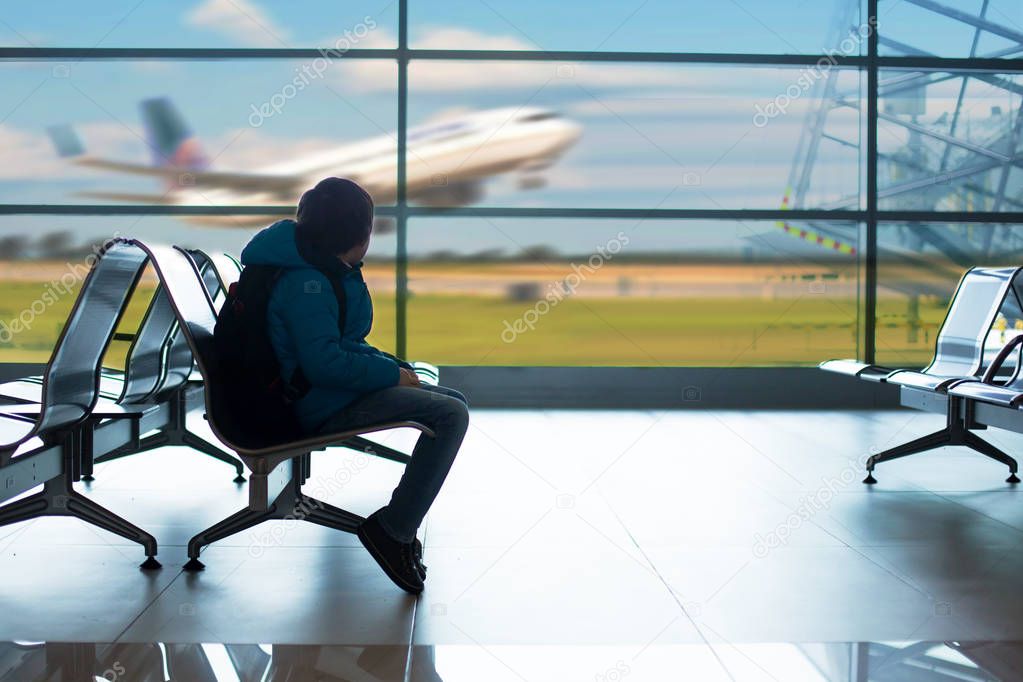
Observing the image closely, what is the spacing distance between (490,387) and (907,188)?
322 cm

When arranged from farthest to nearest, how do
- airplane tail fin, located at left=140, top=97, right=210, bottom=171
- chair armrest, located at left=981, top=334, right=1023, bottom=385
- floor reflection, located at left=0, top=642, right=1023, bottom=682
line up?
airplane tail fin, located at left=140, top=97, right=210, bottom=171
chair armrest, located at left=981, top=334, right=1023, bottom=385
floor reflection, located at left=0, top=642, right=1023, bottom=682

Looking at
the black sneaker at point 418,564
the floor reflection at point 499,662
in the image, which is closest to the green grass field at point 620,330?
the black sneaker at point 418,564

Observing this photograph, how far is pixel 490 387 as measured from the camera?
597 cm

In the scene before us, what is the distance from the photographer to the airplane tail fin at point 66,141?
662cm

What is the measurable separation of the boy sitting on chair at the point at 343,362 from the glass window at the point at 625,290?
12.8 ft

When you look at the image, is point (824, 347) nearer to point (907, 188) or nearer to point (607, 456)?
point (907, 188)

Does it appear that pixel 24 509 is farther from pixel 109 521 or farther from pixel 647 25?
pixel 647 25

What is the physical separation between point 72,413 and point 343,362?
0.74 meters

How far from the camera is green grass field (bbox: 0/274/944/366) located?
632cm

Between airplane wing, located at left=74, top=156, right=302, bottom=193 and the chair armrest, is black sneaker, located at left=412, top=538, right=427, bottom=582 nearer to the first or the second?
the chair armrest

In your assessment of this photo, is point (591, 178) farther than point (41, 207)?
Yes

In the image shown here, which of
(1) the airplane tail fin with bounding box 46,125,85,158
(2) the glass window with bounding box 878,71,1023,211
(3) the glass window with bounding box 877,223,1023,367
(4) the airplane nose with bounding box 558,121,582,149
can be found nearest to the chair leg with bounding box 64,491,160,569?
(4) the airplane nose with bounding box 558,121,582,149

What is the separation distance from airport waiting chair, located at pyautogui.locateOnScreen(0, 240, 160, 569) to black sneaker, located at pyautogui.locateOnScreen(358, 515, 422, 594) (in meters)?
0.62

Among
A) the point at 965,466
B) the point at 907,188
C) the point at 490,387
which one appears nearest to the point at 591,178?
the point at 490,387
